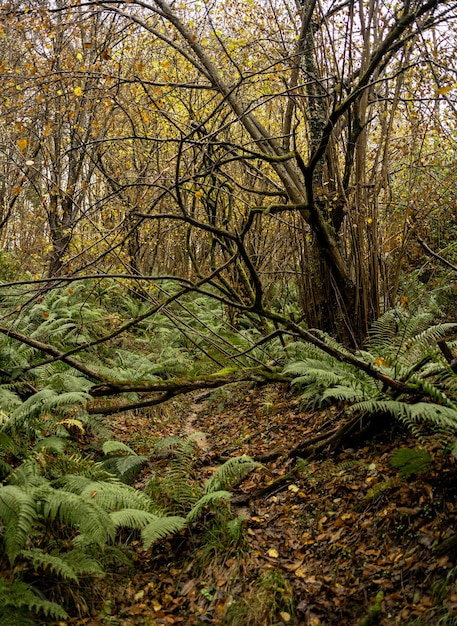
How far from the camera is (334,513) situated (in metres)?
3.55

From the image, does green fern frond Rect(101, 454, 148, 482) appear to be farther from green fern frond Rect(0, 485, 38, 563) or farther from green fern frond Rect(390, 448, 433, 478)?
green fern frond Rect(390, 448, 433, 478)

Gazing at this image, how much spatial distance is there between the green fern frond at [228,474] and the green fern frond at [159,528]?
492mm

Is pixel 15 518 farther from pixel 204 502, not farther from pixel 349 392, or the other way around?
pixel 349 392

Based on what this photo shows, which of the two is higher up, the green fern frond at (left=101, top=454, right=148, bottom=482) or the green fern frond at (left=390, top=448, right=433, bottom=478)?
the green fern frond at (left=390, top=448, right=433, bottom=478)

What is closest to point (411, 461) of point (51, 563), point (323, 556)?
point (323, 556)

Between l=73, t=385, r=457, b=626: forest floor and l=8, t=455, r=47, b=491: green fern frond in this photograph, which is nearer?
l=73, t=385, r=457, b=626: forest floor

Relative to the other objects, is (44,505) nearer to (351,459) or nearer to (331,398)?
(351,459)

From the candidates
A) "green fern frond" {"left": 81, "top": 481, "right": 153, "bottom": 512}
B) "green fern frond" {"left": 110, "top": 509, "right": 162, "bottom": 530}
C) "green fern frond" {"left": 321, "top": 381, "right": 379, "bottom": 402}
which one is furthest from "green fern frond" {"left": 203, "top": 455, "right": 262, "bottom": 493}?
"green fern frond" {"left": 321, "top": 381, "right": 379, "bottom": 402}

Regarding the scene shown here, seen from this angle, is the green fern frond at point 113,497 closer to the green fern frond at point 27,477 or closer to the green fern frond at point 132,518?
the green fern frond at point 132,518

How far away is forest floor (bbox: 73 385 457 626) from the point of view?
268 centimetres

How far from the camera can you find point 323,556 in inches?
126

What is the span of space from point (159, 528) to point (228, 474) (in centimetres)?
90

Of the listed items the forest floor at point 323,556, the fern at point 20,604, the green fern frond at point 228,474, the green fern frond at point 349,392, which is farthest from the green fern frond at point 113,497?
the green fern frond at point 349,392

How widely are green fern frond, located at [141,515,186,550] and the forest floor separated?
279 millimetres
